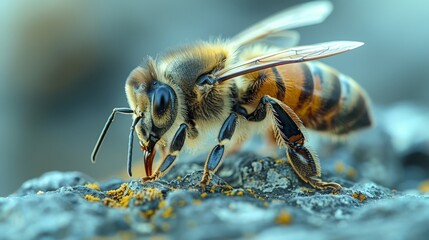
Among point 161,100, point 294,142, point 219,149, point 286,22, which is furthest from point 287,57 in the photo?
point 286,22

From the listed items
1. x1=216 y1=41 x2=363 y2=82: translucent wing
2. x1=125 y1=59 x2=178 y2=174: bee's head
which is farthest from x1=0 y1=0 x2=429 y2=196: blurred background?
x1=125 y1=59 x2=178 y2=174: bee's head

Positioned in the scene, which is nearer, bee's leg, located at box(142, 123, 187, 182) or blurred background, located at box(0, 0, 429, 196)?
bee's leg, located at box(142, 123, 187, 182)

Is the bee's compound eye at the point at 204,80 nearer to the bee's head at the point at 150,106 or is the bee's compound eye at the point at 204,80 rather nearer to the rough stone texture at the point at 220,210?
the bee's head at the point at 150,106

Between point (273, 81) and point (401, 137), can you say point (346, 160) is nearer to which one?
point (401, 137)

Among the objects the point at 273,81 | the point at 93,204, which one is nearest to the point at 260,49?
the point at 273,81

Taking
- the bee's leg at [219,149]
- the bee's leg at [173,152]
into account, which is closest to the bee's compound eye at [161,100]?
the bee's leg at [173,152]

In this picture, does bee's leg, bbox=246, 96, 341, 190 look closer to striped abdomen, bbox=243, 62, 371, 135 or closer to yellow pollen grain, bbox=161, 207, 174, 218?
striped abdomen, bbox=243, 62, 371, 135

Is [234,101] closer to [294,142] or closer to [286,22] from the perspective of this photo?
[294,142]
